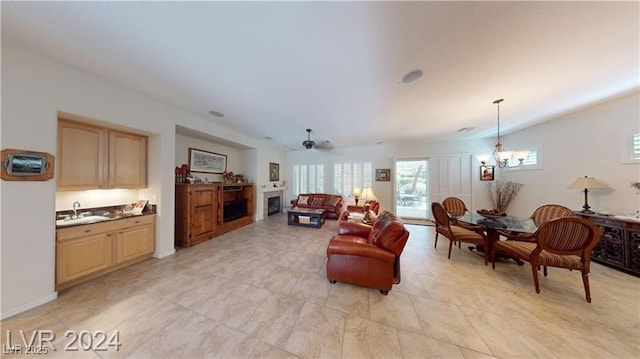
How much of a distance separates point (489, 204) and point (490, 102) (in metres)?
3.99

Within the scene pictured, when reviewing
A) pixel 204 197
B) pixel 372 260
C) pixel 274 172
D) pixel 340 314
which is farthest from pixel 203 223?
pixel 372 260

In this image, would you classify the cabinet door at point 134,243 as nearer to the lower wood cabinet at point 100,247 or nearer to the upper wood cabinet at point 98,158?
the lower wood cabinet at point 100,247

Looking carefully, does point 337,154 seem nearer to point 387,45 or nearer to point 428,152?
point 428,152

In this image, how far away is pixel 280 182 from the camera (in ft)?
25.0

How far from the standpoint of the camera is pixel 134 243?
9.78ft

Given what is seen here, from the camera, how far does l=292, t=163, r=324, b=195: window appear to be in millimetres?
7547

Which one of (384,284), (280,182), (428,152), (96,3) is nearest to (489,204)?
(428,152)

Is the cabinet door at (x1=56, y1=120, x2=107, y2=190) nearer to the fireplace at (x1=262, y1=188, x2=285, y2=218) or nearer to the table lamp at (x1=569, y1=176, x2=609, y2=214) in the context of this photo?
the fireplace at (x1=262, y1=188, x2=285, y2=218)

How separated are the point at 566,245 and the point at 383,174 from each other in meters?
4.65

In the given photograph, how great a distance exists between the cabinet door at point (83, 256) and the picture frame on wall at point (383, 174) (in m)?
6.61

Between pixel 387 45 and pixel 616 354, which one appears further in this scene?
pixel 387 45

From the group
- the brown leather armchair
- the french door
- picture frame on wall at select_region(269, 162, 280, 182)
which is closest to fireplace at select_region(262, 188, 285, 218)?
picture frame on wall at select_region(269, 162, 280, 182)

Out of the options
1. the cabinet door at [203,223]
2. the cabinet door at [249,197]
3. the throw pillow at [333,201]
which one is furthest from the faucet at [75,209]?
the throw pillow at [333,201]

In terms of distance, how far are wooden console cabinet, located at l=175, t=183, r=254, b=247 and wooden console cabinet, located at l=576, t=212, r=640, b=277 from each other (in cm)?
711
